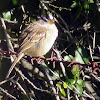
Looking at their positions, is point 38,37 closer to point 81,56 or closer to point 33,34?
point 33,34

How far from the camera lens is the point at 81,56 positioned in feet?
10.6

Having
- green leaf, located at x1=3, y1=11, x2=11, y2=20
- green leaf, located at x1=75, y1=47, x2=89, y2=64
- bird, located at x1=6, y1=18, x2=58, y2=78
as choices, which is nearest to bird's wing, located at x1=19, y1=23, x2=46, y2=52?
bird, located at x1=6, y1=18, x2=58, y2=78

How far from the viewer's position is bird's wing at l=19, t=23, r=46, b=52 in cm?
332

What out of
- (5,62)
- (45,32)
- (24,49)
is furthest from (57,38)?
(5,62)

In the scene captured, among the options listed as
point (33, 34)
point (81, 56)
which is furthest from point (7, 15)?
Answer: point (81, 56)

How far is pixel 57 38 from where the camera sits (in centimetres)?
356

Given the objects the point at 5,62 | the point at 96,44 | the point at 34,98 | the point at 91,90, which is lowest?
the point at 91,90

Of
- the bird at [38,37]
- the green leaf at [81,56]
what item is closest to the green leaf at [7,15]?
the bird at [38,37]

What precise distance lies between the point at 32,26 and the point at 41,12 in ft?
0.78

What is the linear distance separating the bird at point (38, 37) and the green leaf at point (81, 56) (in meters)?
0.35

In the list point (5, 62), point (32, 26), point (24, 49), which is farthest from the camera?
point (5, 62)

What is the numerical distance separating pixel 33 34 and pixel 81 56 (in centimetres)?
69

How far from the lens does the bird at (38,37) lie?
3330mm

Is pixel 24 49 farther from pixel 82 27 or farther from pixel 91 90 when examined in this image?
pixel 91 90
